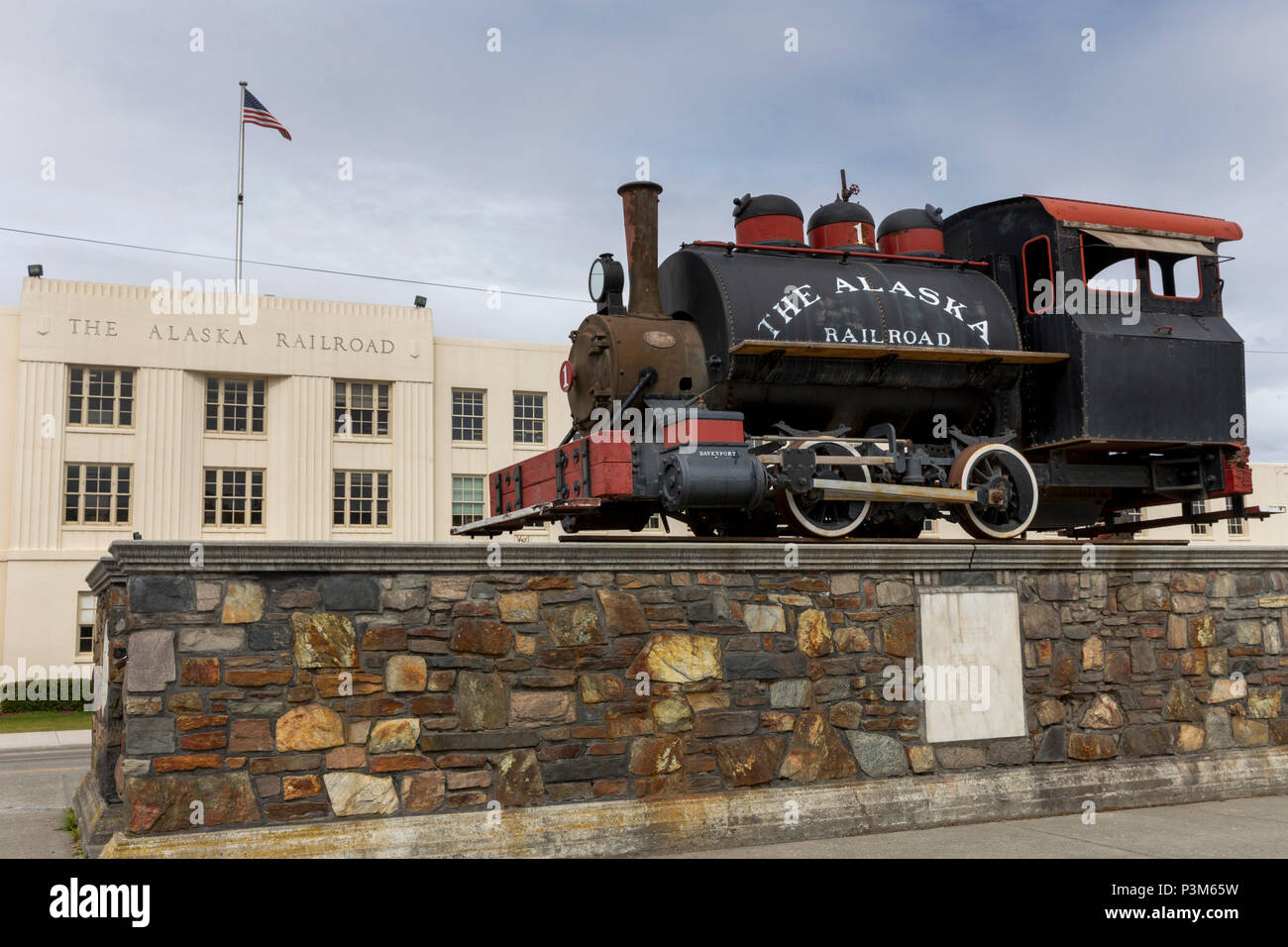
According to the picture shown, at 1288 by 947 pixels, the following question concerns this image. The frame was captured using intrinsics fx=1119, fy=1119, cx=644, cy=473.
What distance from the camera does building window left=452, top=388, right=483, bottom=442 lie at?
A: 1152 inches

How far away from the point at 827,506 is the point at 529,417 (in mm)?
20543

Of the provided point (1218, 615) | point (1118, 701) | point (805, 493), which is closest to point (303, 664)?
point (805, 493)

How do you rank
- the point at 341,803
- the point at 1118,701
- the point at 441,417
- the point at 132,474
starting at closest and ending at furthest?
the point at 341,803 → the point at 1118,701 → the point at 132,474 → the point at 441,417

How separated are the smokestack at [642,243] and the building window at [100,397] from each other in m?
19.6

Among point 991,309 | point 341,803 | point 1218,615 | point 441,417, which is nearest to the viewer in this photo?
point 341,803

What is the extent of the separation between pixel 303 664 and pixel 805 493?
4.55 m

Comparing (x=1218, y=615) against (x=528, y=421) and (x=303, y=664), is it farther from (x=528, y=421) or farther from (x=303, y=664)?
(x=528, y=421)

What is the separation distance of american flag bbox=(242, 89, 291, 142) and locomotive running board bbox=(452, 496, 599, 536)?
17199 mm

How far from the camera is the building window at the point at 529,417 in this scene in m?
29.9

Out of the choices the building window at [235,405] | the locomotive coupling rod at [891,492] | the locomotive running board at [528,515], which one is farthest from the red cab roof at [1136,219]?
the building window at [235,405]

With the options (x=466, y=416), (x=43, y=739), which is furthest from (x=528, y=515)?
(x=466, y=416)

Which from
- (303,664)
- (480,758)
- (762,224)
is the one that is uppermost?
(762,224)

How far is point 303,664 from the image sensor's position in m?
6.52

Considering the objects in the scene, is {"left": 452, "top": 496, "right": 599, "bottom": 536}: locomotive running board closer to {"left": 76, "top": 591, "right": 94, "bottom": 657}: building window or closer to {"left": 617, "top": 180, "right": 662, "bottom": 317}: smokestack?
{"left": 617, "top": 180, "right": 662, "bottom": 317}: smokestack
